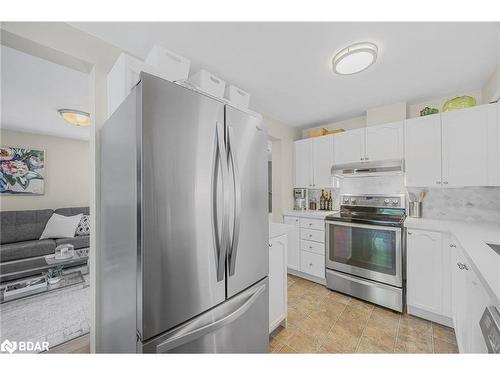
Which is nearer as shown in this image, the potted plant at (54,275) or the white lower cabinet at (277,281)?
the white lower cabinet at (277,281)

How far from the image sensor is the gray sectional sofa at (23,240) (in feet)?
9.14

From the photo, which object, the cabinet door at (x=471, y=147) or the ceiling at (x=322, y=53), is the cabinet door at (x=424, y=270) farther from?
the ceiling at (x=322, y=53)

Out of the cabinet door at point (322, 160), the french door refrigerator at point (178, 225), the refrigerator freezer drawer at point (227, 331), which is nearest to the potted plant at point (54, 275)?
the french door refrigerator at point (178, 225)

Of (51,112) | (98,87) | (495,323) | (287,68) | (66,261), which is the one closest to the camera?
(495,323)

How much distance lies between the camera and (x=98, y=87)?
1.34 m

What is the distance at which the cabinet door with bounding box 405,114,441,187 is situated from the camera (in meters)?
2.12

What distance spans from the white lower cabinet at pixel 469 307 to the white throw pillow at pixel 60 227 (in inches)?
196

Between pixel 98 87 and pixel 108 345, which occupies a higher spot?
pixel 98 87

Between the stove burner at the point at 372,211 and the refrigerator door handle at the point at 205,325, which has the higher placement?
the stove burner at the point at 372,211

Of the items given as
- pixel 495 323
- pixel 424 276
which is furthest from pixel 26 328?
pixel 424 276

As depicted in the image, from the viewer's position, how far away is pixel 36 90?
2.21m

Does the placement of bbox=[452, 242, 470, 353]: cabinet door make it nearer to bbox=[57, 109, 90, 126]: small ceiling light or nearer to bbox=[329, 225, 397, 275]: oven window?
bbox=[329, 225, 397, 275]: oven window
